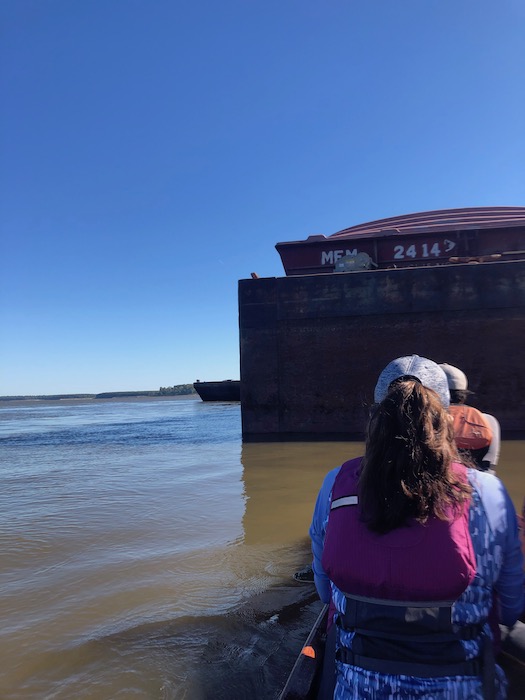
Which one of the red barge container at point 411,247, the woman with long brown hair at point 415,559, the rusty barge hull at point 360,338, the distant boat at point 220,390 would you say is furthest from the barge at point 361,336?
the distant boat at point 220,390

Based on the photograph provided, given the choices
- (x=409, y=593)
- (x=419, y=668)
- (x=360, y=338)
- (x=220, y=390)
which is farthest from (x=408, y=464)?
(x=220, y=390)

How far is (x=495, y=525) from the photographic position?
1363 millimetres

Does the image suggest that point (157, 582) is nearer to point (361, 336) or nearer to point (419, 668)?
point (419, 668)

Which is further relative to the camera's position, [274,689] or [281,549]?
[281,549]

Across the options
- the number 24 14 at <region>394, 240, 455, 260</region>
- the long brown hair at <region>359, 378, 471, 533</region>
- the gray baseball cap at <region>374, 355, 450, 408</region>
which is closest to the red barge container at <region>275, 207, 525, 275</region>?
the number 24 14 at <region>394, 240, 455, 260</region>

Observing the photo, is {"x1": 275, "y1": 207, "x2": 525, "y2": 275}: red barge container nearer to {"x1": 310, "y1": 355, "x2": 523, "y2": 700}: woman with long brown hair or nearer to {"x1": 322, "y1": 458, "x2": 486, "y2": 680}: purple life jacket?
{"x1": 310, "y1": 355, "x2": 523, "y2": 700}: woman with long brown hair

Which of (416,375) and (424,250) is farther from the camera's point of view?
(424,250)

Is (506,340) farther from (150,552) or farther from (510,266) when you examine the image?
(150,552)

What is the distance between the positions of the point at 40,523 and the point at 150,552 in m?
1.95

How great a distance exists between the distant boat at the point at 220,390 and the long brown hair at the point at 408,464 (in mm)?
38806

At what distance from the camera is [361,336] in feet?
38.2

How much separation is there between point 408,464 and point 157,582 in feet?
10.7

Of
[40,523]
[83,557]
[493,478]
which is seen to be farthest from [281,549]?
[493,478]

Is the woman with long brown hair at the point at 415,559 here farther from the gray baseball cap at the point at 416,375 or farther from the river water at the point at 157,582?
the river water at the point at 157,582
